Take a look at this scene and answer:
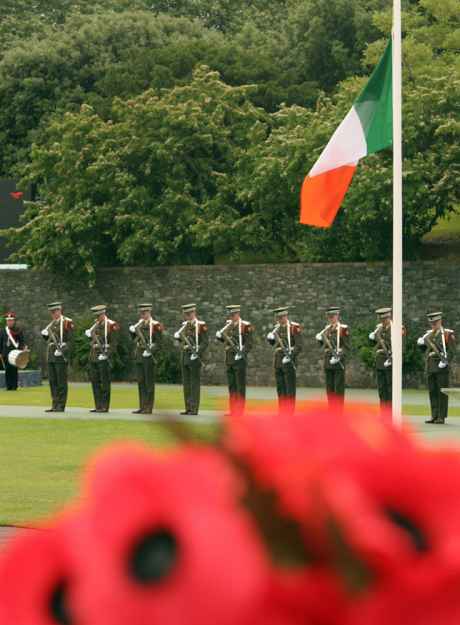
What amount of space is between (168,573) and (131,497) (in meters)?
0.05

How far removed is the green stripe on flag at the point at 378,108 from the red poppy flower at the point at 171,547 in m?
17.2

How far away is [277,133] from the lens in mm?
41094

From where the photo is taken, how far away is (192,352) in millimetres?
31266

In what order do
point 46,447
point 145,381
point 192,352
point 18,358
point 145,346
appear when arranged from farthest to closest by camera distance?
point 18,358 < point 145,346 < point 192,352 < point 145,381 < point 46,447

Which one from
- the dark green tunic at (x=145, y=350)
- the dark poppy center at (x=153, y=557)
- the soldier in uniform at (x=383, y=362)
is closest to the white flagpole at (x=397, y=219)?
the soldier in uniform at (x=383, y=362)

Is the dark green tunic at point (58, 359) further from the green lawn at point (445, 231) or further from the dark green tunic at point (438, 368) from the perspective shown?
the green lawn at point (445, 231)

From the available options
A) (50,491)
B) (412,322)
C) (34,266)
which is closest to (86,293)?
(34,266)

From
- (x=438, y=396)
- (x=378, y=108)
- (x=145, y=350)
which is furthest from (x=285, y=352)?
(x=378, y=108)

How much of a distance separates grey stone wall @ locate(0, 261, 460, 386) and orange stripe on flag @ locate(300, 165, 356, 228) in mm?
21859

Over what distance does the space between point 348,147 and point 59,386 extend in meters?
13.7

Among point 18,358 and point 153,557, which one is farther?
point 18,358

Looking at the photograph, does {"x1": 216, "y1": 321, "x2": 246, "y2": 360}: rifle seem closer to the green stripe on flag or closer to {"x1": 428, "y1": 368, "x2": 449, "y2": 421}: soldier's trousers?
{"x1": 428, "y1": 368, "x2": 449, "y2": 421}: soldier's trousers

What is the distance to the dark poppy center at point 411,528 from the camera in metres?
0.98

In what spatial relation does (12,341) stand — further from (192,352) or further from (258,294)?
(192,352)
